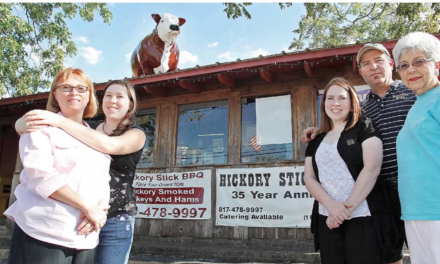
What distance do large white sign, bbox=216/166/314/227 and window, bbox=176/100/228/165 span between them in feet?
1.90

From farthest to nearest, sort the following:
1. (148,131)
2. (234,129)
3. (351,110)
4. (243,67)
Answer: (148,131) → (234,129) → (243,67) → (351,110)

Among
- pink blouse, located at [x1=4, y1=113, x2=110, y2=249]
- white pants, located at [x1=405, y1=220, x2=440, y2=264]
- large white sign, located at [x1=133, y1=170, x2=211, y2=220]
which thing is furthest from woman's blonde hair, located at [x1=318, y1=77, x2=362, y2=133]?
large white sign, located at [x1=133, y1=170, x2=211, y2=220]

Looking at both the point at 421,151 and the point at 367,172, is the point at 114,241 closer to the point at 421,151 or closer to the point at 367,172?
the point at 367,172

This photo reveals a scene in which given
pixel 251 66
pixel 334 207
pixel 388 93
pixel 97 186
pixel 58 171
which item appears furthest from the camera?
pixel 251 66

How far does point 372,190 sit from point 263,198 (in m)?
3.94

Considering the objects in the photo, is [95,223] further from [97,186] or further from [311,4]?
[311,4]

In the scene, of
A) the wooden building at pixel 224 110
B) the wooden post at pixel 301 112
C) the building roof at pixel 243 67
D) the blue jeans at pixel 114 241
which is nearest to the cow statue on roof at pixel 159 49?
the wooden building at pixel 224 110

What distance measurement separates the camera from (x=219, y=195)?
6.36 m

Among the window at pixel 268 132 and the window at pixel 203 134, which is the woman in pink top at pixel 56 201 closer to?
the window at pixel 268 132

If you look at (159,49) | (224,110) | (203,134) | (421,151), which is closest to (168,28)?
(159,49)

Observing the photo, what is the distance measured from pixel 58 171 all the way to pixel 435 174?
203cm

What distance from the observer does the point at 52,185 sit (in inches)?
62.5

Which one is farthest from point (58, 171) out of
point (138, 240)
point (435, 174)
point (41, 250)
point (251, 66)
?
point (138, 240)

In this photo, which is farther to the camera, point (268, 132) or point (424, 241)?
point (268, 132)
